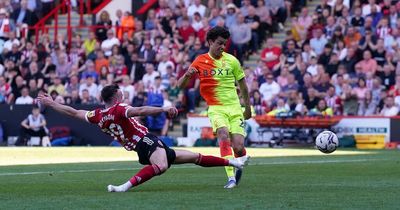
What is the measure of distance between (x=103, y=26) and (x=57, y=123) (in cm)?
524

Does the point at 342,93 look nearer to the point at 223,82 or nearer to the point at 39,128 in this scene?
the point at 39,128

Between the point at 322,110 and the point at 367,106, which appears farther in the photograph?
the point at 322,110

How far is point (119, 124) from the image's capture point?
571 inches

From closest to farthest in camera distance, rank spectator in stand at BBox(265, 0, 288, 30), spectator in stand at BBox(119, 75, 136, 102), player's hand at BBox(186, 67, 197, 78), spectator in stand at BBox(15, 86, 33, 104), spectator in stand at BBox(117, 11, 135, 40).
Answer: player's hand at BBox(186, 67, 197, 78), spectator in stand at BBox(119, 75, 136, 102), spectator in stand at BBox(265, 0, 288, 30), spectator in stand at BBox(15, 86, 33, 104), spectator in stand at BBox(117, 11, 135, 40)

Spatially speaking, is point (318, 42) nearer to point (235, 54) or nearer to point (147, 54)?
point (235, 54)

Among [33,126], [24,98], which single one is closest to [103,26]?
[24,98]

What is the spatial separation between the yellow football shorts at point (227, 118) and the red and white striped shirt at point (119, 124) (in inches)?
55.3

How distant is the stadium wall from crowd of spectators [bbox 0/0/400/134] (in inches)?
29.9

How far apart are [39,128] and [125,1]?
8.63 metres

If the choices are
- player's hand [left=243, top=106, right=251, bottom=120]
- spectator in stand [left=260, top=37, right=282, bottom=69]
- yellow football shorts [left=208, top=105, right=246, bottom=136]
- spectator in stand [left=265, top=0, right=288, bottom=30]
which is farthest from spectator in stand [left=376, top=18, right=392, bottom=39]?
yellow football shorts [left=208, top=105, right=246, bottom=136]

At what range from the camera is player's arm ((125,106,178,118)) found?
13.1m

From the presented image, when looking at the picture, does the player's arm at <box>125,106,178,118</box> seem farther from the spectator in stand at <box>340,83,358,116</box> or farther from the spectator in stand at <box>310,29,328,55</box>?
the spectator in stand at <box>310,29,328,55</box>

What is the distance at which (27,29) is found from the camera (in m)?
41.2

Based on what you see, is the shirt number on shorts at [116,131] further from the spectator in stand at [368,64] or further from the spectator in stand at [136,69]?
the spectator in stand at [136,69]
